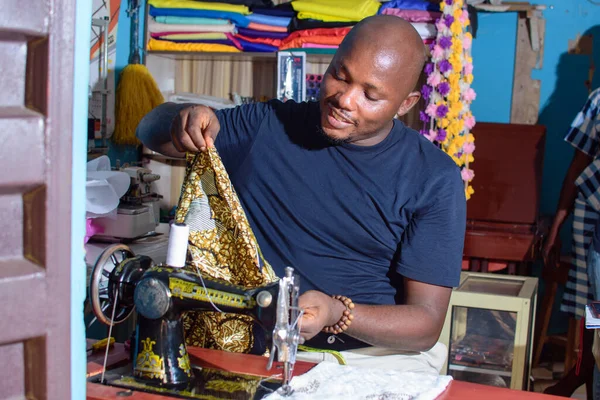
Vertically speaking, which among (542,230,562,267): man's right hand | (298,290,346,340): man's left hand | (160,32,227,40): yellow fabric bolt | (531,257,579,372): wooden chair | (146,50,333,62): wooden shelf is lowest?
(531,257,579,372): wooden chair

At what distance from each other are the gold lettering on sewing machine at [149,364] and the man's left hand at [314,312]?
0.31m

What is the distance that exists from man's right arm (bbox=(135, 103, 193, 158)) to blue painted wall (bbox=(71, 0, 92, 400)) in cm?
101

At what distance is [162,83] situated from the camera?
4500 mm

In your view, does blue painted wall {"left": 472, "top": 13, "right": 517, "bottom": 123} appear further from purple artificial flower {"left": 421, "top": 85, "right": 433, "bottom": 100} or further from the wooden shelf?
the wooden shelf

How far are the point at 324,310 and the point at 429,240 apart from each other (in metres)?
0.49

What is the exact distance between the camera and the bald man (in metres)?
1.79

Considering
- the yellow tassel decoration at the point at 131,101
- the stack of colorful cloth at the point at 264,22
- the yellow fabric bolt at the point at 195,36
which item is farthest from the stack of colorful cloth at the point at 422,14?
the yellow tassel decoration at the point at 131,101

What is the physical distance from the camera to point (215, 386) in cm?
145

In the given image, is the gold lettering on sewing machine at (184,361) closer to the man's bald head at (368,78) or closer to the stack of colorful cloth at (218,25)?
the man's bald head at (368,78)

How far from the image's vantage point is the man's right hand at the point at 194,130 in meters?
1.64

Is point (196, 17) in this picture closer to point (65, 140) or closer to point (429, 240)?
point (429, 240)

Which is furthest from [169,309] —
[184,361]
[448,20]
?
[448,20]

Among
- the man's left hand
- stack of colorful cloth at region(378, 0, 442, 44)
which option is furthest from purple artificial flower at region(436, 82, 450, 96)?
the man's left hand

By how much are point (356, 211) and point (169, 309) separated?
0.68 m
